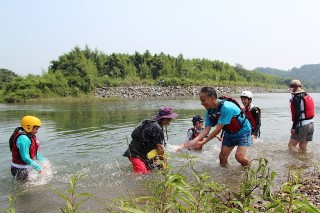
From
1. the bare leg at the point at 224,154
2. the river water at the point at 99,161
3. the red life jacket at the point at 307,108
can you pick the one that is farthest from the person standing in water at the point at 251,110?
the bare leg at the point at 224,154

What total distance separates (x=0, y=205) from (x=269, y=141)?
8.93 meters

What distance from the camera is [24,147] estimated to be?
6352 millimetres

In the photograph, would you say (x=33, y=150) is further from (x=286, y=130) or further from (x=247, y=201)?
(x=286, y=130)

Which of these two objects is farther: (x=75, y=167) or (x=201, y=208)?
(x=75, y=167)

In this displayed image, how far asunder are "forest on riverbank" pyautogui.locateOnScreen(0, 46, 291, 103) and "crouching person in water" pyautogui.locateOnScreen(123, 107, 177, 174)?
34885 mm

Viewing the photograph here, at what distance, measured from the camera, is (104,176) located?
22.9 ft

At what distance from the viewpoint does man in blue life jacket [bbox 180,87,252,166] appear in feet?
19.5

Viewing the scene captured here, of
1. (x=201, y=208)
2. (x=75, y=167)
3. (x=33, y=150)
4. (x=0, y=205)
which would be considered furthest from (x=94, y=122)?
(x=201, y=208)

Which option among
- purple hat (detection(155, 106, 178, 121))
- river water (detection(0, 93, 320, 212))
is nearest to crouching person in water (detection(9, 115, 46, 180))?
river water (detection(0, 93, 320, 212))

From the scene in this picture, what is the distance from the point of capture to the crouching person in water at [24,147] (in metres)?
6.38

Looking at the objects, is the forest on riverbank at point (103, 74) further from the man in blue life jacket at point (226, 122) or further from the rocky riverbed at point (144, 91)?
the man in blue life jacket at point (226, 122)

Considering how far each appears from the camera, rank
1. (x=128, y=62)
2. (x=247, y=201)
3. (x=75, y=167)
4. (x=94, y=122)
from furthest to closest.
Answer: (x=128, y=62), (x=94, y=122), (x=75, y=167), (x=247, y=201)

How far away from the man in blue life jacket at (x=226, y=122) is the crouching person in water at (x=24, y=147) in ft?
10.7

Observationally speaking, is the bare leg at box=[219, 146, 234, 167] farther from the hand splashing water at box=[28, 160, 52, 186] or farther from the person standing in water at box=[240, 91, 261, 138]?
the hand splashing water at box=[28, 160, 52, 186]
